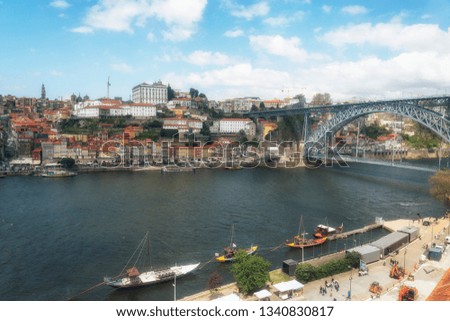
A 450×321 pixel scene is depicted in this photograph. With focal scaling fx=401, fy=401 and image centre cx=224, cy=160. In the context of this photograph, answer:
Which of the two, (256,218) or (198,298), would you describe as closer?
(198,298)

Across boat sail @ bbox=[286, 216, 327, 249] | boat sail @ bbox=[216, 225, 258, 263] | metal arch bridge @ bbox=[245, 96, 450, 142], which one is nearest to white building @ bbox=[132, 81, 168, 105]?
metal arch bridge @ bbox=[245, 96, 450, 142]

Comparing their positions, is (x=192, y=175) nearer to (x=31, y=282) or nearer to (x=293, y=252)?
(x=293, y=252)

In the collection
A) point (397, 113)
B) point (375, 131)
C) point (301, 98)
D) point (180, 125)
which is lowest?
point (375, 131)

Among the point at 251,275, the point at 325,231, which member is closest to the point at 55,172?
the point at 325,231

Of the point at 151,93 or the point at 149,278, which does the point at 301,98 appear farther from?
the point at 149,278

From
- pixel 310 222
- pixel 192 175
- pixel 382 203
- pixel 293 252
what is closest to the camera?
pixel 293 252

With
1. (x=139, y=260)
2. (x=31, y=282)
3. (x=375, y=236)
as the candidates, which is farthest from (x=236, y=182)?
(x=31, y=282)

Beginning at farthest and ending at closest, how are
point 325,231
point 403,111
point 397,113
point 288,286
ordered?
point 397,113 → point 403,111 → point 325,231 → point 288,286

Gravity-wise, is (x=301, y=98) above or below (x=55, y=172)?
above
